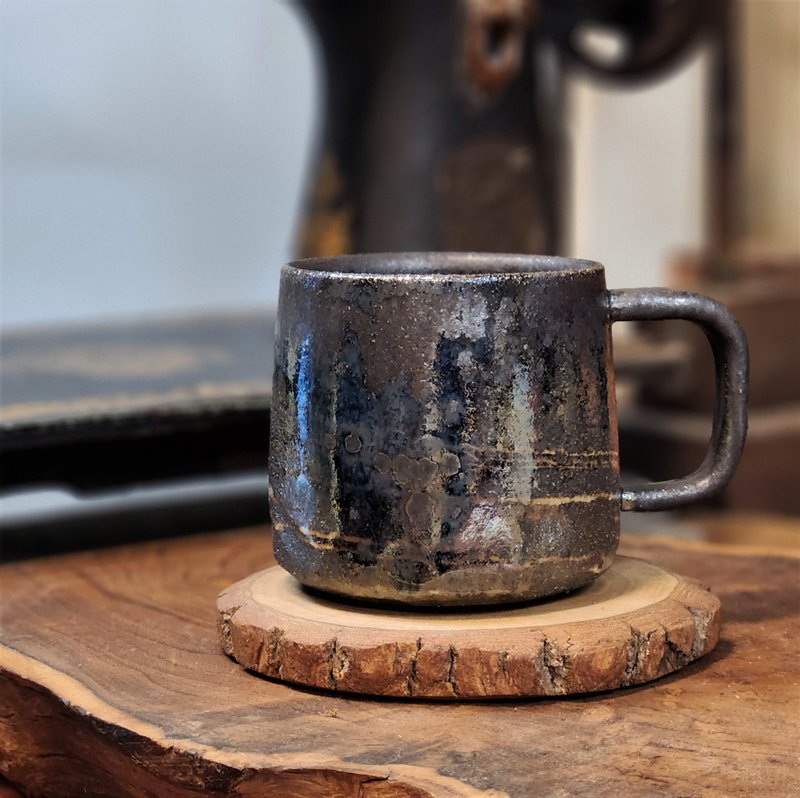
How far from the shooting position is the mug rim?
2.26ft

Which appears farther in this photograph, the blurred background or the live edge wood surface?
A: the blurred background

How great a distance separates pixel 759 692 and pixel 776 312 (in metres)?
1.57

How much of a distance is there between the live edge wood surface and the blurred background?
25 cm

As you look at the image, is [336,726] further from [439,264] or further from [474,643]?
[439,264]

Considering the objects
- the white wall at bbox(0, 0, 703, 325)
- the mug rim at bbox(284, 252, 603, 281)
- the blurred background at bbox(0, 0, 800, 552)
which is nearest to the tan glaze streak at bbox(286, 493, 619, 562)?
the mug rim at bbox(284, 252, 603, 281)

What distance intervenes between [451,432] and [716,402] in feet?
0.50

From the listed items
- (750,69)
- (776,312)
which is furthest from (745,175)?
(776,312)

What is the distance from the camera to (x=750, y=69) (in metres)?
2.85

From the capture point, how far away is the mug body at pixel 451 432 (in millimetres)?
635

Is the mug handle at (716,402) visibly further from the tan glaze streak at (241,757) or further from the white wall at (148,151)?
the white wall at (148,151)

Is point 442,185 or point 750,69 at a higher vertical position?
point 750,69

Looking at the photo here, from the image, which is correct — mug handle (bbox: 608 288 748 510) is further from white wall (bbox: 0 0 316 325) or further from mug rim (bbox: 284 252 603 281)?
white wall (bbox: 0 0 316 325)

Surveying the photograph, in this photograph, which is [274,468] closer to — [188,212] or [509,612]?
[509,612]

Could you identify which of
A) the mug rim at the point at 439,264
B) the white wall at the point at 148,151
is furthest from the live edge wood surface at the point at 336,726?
the white wall at the point at 148,151
